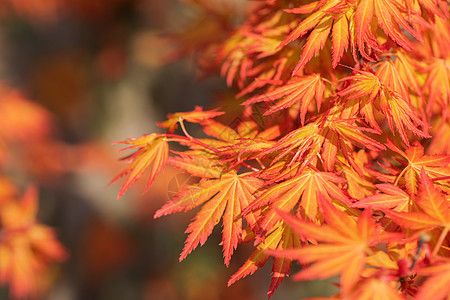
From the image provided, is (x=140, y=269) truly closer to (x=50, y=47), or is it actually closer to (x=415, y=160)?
(x=50, y=47)

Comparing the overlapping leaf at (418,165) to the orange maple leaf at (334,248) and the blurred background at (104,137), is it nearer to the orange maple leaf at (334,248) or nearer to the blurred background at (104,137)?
the orange maple leaf at (334,248)

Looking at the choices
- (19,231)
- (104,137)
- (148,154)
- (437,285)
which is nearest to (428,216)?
(437,285)

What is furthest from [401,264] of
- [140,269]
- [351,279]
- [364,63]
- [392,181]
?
[140,269]

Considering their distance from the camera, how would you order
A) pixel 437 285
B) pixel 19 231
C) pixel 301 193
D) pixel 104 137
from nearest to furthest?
pixel 437 285 → pixel 301 193 → pixel 19 231 → pixel 104 137

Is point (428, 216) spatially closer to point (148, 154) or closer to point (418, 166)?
point (418, 166)

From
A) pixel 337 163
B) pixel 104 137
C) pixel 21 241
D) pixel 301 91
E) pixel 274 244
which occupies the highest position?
pixel 301 91

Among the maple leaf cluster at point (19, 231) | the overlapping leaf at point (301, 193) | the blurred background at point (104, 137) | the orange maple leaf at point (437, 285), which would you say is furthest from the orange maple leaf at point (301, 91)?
the blurred background at point (104, 137)

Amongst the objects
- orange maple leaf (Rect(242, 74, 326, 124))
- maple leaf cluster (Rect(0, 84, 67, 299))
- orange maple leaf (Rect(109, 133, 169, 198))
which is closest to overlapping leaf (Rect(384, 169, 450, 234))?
orange maple leaf (Rect(242, 74, 326, 124))

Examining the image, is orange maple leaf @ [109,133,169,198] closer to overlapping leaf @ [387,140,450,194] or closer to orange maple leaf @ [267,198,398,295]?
orange maple leaf @ [267,198,398,295]
